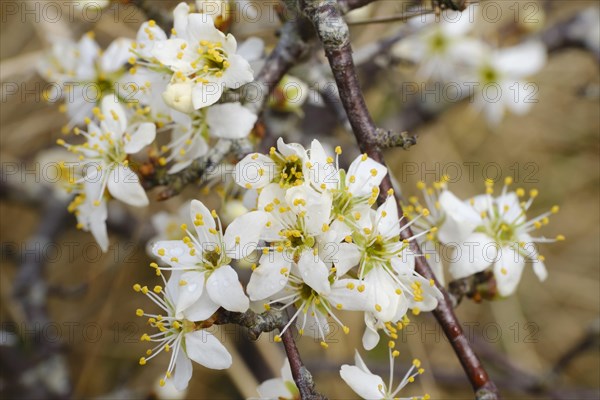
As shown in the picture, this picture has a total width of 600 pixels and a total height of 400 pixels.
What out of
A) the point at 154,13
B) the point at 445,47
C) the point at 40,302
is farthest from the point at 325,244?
the point at 445,47

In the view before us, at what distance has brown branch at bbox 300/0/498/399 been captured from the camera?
4.12ft

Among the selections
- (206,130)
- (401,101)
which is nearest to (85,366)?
(206,130)

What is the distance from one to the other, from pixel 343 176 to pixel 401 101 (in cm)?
157

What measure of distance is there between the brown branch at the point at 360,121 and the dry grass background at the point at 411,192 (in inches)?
34.6

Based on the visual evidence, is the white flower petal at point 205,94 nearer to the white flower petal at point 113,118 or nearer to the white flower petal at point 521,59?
the white flower petal at point 113,118

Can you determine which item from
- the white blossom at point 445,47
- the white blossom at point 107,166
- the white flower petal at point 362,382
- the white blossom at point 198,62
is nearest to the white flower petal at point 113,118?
the white blossom at point 107,166

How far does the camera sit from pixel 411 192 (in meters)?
3.14

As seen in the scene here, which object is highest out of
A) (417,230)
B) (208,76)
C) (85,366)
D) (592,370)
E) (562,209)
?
(208,76)

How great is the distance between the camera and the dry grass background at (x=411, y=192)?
8.29 ft

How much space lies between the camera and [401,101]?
272 cm

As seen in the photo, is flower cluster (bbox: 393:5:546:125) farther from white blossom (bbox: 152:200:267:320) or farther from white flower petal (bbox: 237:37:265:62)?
white blossom (bbox: 152:200:267:320)

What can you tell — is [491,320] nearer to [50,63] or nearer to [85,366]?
[85,366]

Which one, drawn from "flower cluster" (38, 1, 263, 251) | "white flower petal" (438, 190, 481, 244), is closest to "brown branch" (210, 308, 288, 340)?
"flower cluster" (38, 1, 263, 251)

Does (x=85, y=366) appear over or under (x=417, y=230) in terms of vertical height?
under
